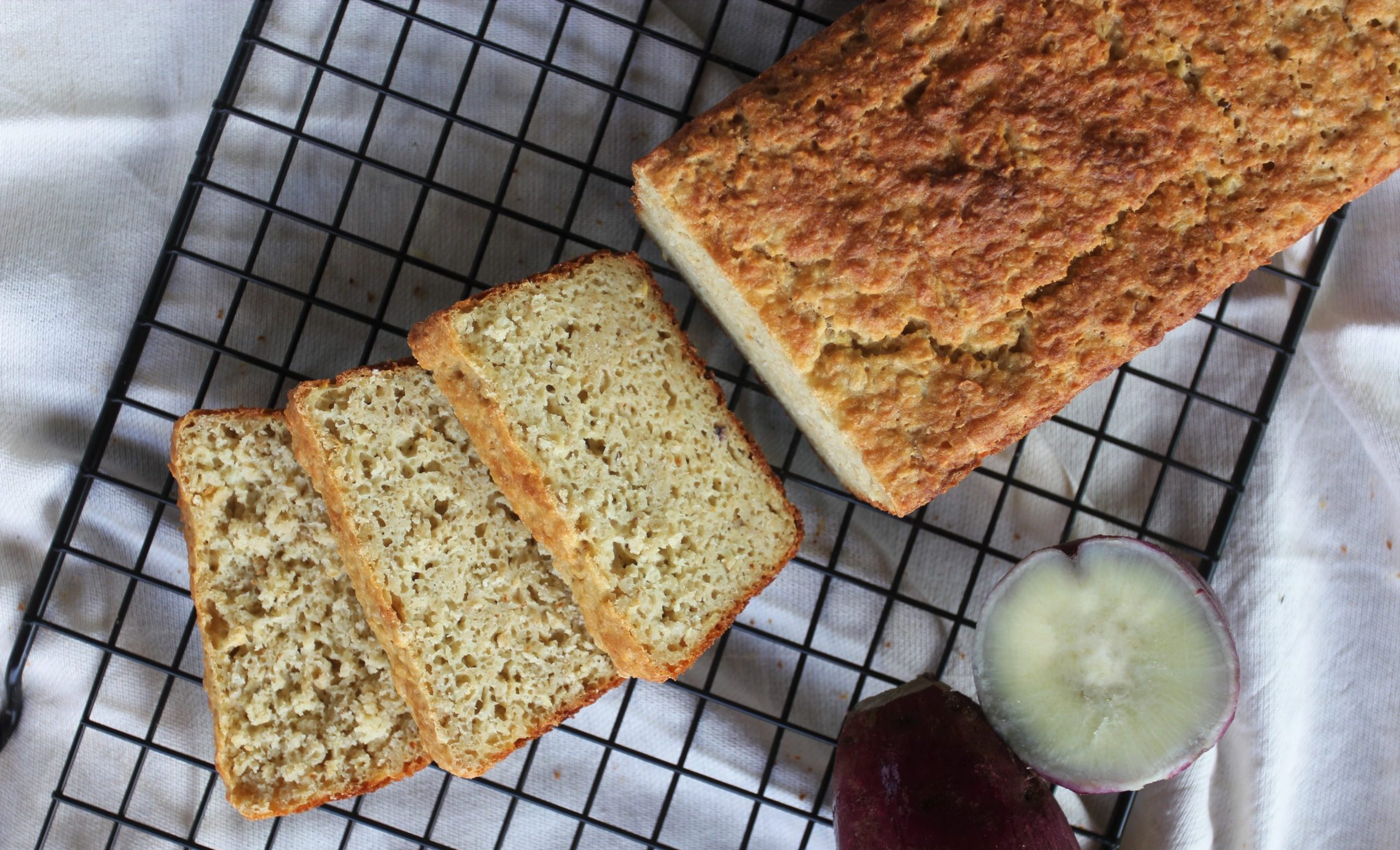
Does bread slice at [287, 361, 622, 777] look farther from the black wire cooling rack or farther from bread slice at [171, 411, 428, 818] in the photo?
the black wire cooling rack

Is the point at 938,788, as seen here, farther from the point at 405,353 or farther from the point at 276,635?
the point at 405,353

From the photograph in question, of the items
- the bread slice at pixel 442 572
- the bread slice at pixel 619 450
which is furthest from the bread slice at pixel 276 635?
the bread slice at pixel 619 450

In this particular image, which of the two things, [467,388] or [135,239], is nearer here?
[467,388]

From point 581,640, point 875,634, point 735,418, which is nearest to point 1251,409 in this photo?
point 875,634

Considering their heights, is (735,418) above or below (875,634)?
above

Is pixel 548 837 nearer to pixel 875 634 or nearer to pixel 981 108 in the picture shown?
pixel 875 634

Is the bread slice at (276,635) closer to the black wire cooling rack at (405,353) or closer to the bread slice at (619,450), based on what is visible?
the black wire cooling rack at (405,353)
